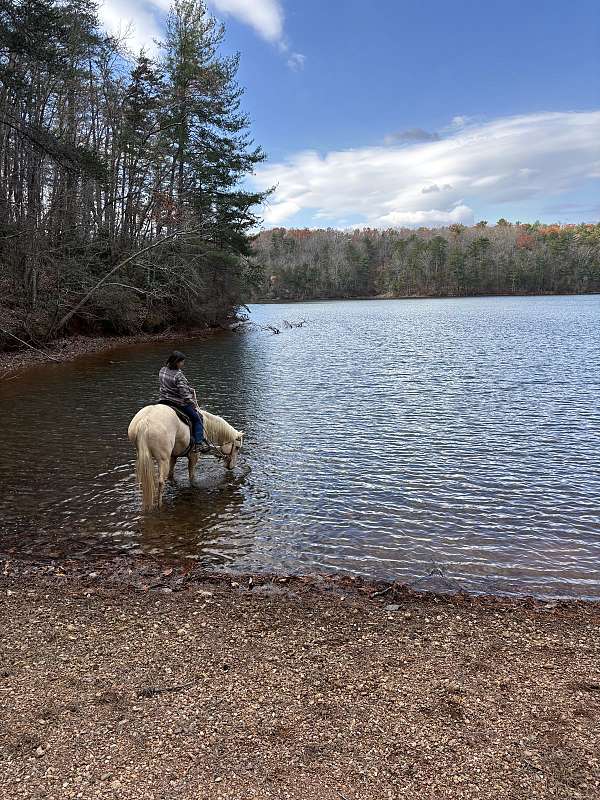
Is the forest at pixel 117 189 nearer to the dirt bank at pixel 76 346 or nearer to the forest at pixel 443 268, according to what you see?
the dirt bank at pixel 76 346

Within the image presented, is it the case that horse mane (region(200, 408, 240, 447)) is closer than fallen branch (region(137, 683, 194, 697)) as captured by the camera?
No

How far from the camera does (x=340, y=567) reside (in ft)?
23.1

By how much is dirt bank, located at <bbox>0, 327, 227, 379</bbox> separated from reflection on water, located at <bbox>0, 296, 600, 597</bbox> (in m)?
1.29

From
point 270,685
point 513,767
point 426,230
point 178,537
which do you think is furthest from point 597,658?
point 426,230

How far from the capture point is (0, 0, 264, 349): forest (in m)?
24.5

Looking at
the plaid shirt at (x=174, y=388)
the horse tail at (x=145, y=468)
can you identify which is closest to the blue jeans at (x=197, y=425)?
the plaid shirt at (x=174, y=388)

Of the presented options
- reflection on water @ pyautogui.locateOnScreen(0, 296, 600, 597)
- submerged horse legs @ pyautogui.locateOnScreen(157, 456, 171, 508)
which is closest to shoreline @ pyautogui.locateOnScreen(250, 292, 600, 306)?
reflection on water @ pyautogui.locateOnScreen(0, 296, 600, 597)

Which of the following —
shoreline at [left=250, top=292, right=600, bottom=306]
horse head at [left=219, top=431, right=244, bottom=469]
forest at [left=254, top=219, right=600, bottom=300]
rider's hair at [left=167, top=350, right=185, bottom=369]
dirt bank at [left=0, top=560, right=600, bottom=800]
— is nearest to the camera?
dirt bank at [left=0, top=560, right=600, bottom=800]

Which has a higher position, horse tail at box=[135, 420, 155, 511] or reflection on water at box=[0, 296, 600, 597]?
horse tail at box=[135, 420, 155, 511]

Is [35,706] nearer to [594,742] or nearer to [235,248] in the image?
[594,742]

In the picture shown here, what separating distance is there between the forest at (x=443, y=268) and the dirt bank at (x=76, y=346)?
87684 mm

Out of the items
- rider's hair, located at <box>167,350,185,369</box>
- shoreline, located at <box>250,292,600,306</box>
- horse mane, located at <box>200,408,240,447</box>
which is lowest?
horse mane, located at <box>200,408,240,447</box>

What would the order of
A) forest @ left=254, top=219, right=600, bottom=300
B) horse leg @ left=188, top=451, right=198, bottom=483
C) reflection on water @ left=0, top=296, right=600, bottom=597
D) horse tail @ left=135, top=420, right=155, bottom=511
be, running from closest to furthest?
reflection on water @ left=0, top=296, right=600, bottom=597
horse tail @ left=135, top=420, right=155, bottom=511
horse leg @ left=188, top=451, right=198, bottom=483
forest @ left=254, top=219, right=600, bottom=300

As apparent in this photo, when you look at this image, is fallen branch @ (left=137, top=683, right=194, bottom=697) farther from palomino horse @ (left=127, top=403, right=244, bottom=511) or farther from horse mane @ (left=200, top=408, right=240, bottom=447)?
horse mane @ (left=200, top=408, right=240, bottom=447)
